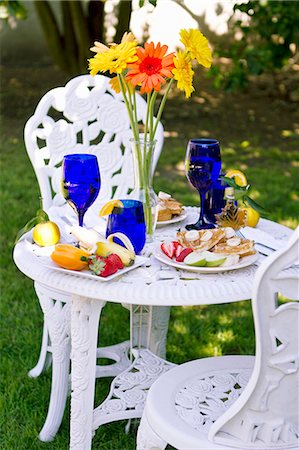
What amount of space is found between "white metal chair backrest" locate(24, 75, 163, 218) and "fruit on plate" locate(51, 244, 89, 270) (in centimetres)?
76

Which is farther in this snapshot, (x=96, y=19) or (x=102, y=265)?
(x=96, y=19)

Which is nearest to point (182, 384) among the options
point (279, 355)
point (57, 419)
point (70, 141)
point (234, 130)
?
point (279, 355)

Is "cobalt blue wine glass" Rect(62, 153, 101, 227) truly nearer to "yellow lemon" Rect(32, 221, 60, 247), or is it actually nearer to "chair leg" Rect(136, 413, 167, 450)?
"yellow lemon" Rect(32, 221, 60, 247)

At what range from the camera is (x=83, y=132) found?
2963 millimetres

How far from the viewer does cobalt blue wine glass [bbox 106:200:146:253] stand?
205 cm

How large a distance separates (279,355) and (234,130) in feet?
19.0

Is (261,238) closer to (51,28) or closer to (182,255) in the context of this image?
(182,255)

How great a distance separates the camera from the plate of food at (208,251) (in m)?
1.97

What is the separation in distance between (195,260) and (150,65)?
54cm

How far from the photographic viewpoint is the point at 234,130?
7.19 m

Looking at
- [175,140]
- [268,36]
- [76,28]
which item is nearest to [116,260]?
[268,36]

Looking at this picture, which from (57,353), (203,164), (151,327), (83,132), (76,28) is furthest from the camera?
(76,28)

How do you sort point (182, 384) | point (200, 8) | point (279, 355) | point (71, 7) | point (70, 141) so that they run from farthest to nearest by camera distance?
point (71, 7) < point (200, 8) < point (70, 141) < point (182, 384) < point (279, 355)

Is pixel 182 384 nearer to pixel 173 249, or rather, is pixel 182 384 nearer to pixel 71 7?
pixel 173 249
